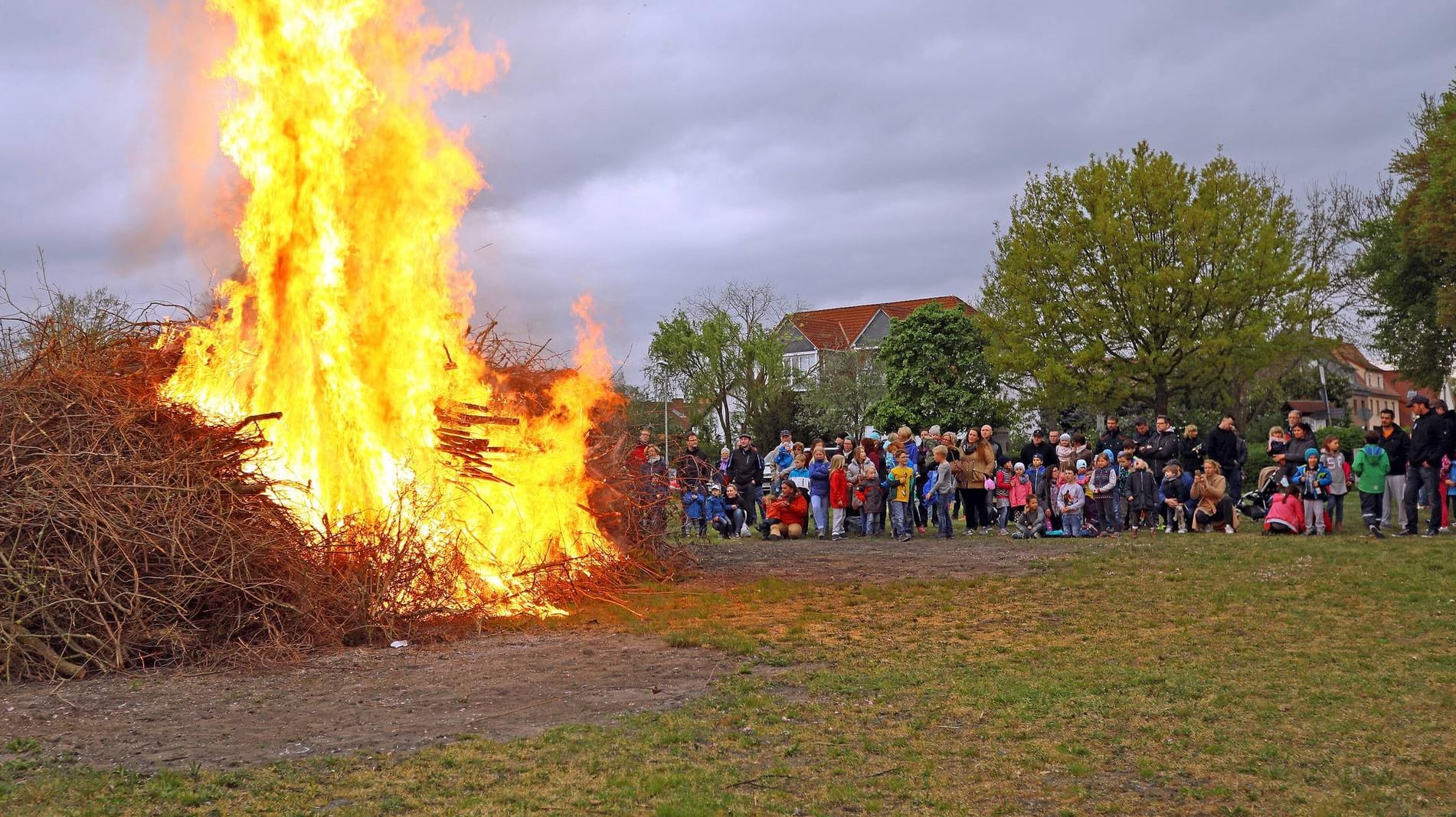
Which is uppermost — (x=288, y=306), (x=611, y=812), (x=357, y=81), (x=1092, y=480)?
(x=357, y=81)

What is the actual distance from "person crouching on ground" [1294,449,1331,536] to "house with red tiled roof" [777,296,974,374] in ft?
160

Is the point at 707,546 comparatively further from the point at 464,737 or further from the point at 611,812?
the point at 611,812

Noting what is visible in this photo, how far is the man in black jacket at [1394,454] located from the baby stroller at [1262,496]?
1473 mm

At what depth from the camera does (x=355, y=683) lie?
7652 millimetres

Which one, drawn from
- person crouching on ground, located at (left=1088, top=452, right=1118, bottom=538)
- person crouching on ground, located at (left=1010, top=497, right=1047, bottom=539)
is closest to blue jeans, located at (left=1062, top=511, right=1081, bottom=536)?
person crouching on ground, located at (left=1088, top=452, right=1118, bottom=538)

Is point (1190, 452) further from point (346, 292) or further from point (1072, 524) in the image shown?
point (346, 292)

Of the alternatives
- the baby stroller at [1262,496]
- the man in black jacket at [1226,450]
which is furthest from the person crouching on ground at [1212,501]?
the baby stroller at [1262,496]

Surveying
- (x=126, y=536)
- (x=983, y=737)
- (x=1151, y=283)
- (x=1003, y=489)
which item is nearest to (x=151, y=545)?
(x=126, y=536)

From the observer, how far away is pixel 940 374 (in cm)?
4428

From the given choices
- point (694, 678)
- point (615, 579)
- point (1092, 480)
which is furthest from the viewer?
point (1092, 480)

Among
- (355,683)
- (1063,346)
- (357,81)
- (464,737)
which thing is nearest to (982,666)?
(464,737)

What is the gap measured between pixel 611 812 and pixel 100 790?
2.43 m

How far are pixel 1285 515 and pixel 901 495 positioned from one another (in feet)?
18.2

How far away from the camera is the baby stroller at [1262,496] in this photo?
17.5 metres
